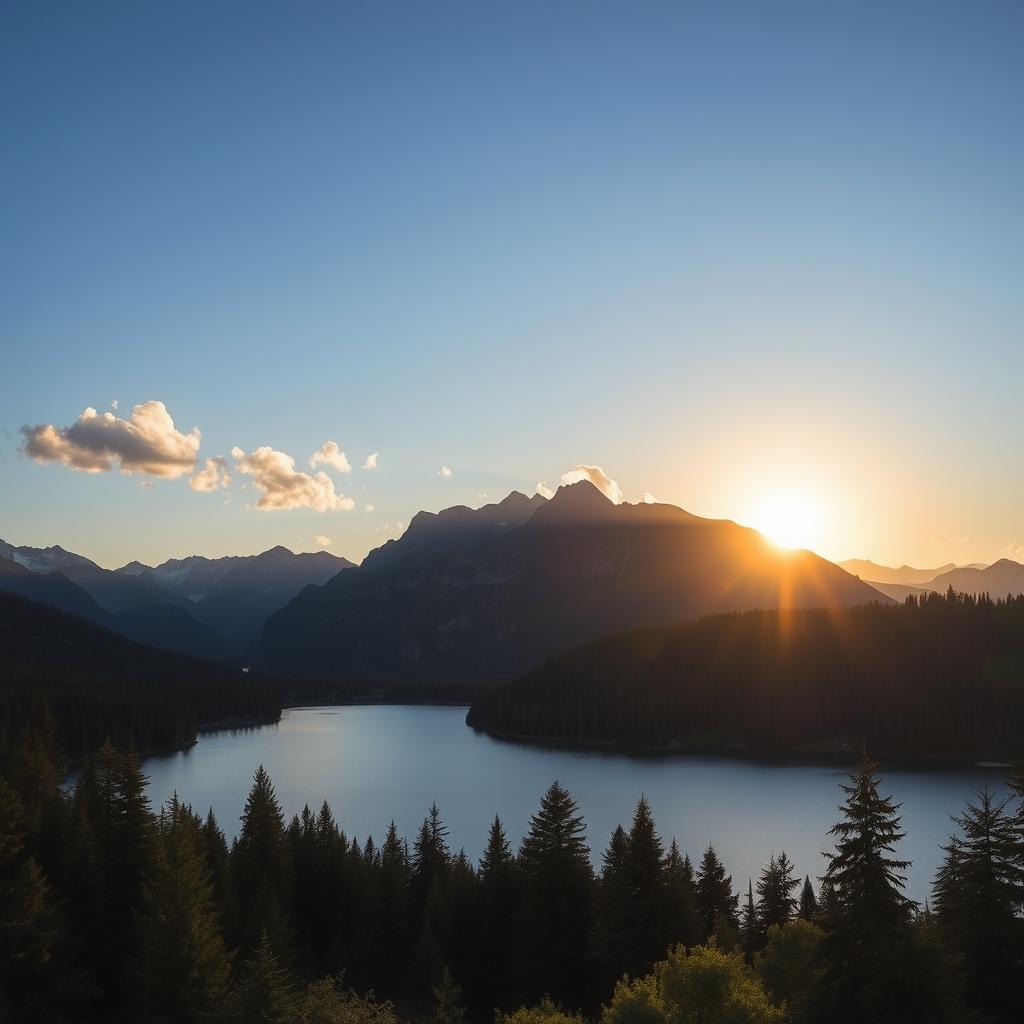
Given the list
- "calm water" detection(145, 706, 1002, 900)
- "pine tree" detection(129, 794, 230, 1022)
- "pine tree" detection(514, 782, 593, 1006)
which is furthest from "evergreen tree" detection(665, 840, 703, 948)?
"calm water" detection(145, 706, 1002, 900)

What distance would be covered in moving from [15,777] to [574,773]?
107 meters

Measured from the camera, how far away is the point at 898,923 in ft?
87.6

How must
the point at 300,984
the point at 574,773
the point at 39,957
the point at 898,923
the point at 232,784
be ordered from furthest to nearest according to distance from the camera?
the point at 574,773 < the point at 232,784 < the point at 300,984 < the point at 39,957 < the point at 898,923

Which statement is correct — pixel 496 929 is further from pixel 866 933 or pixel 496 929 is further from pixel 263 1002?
pixel 866 933

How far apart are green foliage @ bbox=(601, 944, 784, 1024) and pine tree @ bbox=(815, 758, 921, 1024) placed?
2220mm

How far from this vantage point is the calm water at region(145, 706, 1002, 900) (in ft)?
323

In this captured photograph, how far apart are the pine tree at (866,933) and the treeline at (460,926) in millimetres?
59

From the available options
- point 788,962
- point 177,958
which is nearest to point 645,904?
point 788,962

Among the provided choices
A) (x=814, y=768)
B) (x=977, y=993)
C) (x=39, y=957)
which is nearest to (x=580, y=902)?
(x=977, y=993)

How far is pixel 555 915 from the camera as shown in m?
50.3

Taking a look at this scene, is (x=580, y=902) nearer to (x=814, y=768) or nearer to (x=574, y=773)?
(x=574, y=773)

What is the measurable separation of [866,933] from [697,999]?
5.33m

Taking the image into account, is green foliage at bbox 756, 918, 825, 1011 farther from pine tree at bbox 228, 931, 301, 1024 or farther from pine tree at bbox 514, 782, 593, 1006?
pine tree at bbox 228, 931, 301, 1024

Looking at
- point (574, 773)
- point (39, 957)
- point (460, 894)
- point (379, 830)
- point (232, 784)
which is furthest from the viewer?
point (574, 773)
